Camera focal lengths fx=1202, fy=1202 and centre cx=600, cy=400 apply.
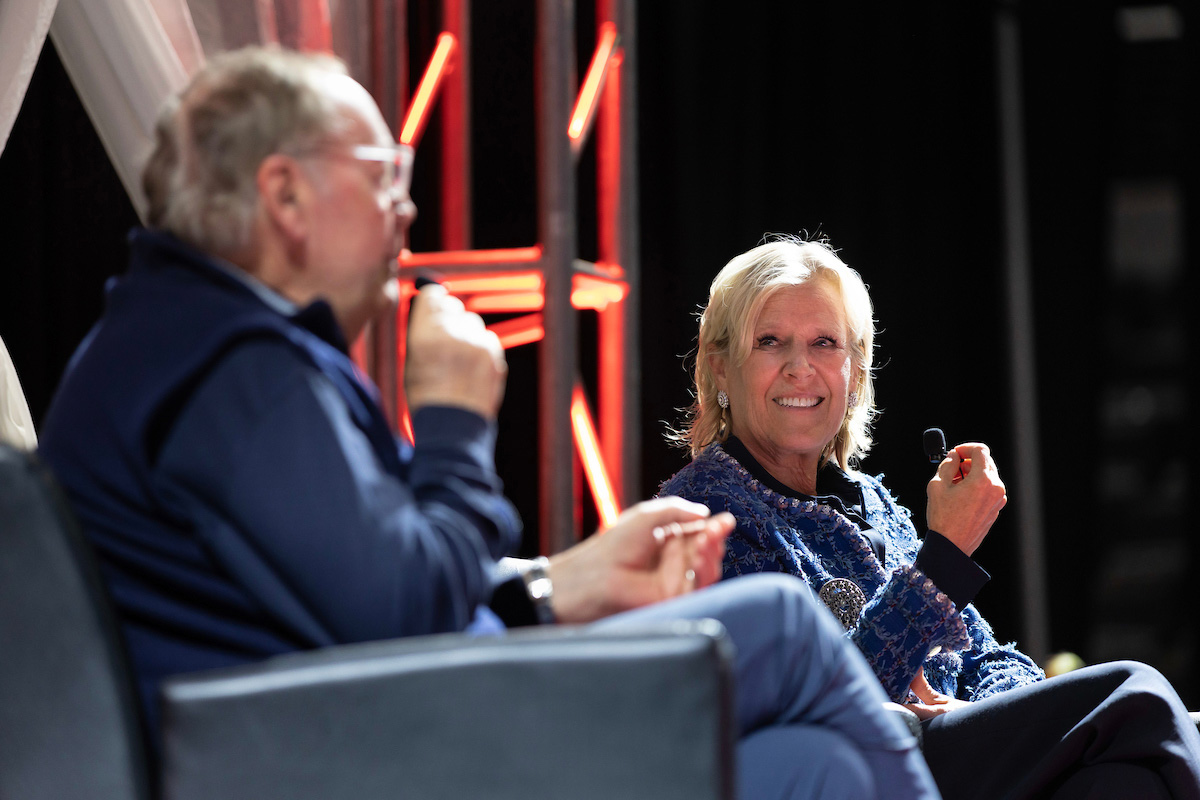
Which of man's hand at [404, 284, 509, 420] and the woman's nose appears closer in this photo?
man's hand at [404, 284, 509, 420]

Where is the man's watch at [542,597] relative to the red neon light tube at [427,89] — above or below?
below

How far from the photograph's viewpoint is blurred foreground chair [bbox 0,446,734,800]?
782mm

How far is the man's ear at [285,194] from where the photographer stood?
0.96 meters

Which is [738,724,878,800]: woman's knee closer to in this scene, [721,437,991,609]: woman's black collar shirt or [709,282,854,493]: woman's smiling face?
[721,437,991,609]: woman's black collar shirt

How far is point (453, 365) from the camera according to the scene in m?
0.96

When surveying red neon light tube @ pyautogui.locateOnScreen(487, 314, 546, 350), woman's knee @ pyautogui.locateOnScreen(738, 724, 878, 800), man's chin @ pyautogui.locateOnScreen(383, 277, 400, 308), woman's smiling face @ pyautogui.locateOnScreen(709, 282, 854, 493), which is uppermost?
man's chin @ pyautogui.locateOnScreen(383, 277, 400, 308)

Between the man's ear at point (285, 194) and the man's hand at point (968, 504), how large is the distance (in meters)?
0.97

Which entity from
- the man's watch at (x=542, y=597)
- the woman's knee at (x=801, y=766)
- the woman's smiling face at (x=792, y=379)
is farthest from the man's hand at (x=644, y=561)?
the woman's smiling face at (x=792, y=379)

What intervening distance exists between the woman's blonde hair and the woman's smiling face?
2 centimetres

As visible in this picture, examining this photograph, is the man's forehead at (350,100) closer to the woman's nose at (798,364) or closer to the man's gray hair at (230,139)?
the man's gray hair at (230,139)

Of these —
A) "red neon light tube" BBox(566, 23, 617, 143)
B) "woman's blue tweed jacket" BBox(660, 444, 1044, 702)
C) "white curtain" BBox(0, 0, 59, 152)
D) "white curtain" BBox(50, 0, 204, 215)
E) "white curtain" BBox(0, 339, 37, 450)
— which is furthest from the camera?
"red neon light tube" BBox(566, 23, 617, 143)

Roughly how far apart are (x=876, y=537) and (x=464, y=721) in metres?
1.10

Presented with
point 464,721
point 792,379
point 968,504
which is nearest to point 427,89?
point 792,379

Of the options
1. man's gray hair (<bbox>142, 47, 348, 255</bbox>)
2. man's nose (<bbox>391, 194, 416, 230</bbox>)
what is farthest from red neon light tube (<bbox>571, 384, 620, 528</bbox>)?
man's gray hair (<bbox>142, 47, 348, 255</bbox>)
